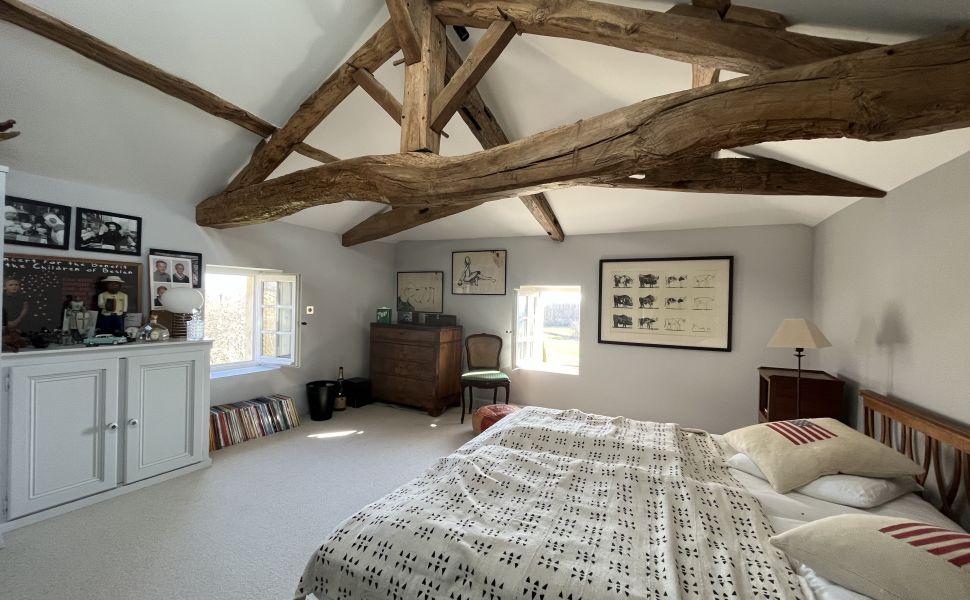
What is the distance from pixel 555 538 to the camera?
136 cm

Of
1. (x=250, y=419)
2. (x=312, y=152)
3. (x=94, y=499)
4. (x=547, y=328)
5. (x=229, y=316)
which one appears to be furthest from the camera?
(x=547, y=328)

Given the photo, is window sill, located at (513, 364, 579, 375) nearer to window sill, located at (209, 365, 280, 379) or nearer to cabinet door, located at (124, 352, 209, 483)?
window sill, located at (209, 365, 280, 379)

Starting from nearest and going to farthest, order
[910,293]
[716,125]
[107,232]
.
Answer: [716,125], [910,293], [107,232]

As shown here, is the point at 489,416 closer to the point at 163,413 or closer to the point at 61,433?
the point at 163,413

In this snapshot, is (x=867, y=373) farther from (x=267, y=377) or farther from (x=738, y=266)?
(x=267, y=377)

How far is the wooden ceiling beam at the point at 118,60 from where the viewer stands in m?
2.04

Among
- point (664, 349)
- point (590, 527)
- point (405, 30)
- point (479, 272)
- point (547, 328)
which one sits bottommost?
point (590, 527)

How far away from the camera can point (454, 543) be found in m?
1.31

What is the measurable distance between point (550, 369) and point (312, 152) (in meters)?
3.56

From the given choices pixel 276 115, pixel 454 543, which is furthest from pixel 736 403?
pixel 276 115

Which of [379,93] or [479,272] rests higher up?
[379,93]

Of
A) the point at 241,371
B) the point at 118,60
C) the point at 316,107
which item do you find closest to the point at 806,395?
the point at 316,107

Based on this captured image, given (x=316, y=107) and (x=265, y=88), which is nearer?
(x=265, y=88)

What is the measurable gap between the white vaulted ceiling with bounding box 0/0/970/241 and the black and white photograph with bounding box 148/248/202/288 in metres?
0.48
